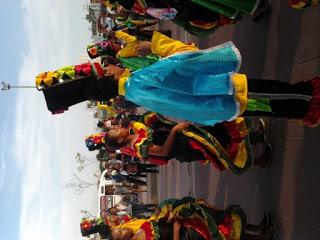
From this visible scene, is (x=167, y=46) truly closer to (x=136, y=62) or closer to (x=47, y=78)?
(x=136, y=62)

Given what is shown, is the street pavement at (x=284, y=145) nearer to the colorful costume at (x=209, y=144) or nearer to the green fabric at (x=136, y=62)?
the colorful costume at (x=209, y=144)

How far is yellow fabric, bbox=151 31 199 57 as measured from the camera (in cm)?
447

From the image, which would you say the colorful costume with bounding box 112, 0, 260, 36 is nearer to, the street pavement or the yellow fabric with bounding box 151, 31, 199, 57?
the street pavement

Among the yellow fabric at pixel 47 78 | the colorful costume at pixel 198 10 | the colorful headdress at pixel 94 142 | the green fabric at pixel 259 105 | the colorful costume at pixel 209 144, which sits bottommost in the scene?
the colorful headdress at pixel 94 142

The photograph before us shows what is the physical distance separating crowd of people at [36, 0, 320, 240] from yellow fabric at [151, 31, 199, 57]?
0.01 metres

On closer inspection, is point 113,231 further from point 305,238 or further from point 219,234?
point 305,238

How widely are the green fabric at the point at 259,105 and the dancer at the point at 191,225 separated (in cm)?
137

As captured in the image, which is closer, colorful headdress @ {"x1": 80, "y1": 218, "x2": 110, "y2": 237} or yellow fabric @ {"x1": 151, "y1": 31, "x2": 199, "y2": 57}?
yellow fabric @ {"x1": 151, "y1": 31, "x2": 199, "y2": 57}

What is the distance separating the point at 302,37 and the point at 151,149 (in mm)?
2129

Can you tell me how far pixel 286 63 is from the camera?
5.56m

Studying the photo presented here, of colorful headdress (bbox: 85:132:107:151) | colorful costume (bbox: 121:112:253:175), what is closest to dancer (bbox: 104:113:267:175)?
colorful costume (bbox: 121:112:253:175)

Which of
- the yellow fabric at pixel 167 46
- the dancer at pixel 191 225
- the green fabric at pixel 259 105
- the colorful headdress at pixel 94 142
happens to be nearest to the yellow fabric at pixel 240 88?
the green fabric at pixel 259 105

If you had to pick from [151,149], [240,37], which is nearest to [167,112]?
[151,149]

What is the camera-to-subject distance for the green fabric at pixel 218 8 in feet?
17.1
